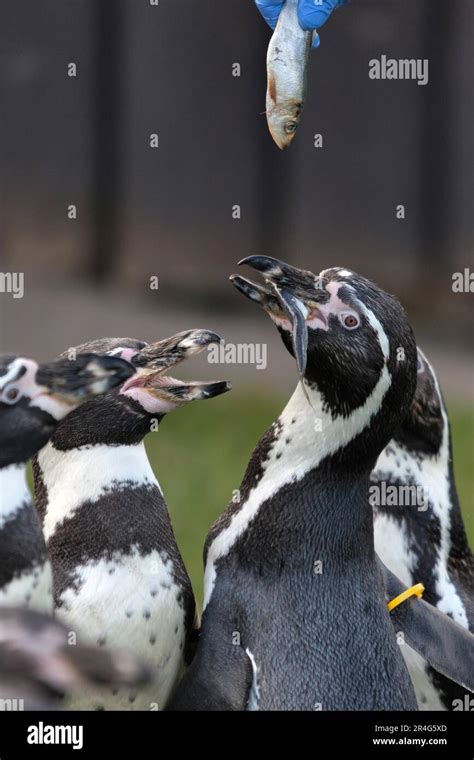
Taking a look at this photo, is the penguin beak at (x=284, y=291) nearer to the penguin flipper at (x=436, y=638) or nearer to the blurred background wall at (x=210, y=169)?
the penguin flipper at (x=436, y=638)

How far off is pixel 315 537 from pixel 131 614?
1.07 ft

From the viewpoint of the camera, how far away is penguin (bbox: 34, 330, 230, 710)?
213 cm

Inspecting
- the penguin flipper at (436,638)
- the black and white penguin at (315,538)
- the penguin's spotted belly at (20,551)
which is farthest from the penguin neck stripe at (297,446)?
the penguin's spotted belly at (20,551)

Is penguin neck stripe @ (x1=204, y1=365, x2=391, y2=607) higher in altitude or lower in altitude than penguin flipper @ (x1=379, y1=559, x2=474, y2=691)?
higher

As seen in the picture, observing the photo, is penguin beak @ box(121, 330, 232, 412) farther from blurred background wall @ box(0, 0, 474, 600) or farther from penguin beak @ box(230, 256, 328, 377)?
blurred background wall @ box(0, 0, 474, 600)

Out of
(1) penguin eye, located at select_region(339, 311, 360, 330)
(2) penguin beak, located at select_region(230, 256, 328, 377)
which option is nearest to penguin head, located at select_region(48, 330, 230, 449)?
(2) penguin beak, located at select_region(230, 256, 328, 377)

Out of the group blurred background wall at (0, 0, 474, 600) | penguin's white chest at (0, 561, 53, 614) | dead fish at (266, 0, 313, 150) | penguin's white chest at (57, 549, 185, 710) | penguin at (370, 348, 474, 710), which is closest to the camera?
penguin's white chest at (0, 561, 53, 614)

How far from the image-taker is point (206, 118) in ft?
21.6

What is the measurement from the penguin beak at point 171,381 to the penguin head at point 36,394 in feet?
0.74

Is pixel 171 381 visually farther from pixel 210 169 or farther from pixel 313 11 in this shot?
pixel 210 169

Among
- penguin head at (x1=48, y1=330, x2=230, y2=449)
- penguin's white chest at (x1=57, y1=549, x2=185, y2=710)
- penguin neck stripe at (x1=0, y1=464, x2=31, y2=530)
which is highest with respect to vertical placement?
penguin head at (x1=48, y1=330, x2=230, y2=449)

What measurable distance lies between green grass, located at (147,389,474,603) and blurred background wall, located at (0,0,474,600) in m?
0.23

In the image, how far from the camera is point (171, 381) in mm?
2250
